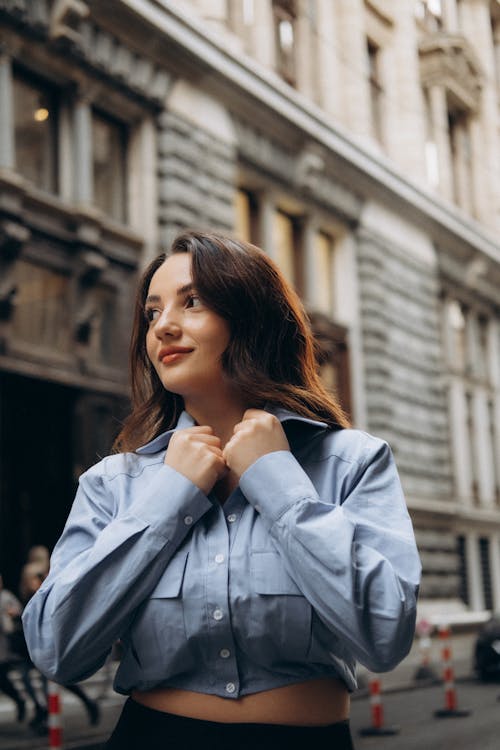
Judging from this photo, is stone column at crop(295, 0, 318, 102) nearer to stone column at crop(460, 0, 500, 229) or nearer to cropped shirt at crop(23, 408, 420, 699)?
stone column at crop(460, 0, 500, 229)

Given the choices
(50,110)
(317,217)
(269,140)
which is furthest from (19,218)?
(317,217)

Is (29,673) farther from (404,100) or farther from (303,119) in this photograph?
(404,100)

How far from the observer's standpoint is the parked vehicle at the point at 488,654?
611 inches

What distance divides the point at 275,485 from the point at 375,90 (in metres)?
24.6

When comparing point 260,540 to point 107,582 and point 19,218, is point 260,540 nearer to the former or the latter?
point 107,582

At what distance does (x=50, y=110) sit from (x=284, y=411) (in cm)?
1376

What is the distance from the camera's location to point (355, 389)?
22172 millimetres

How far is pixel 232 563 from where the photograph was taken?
Answer: 1.86 m

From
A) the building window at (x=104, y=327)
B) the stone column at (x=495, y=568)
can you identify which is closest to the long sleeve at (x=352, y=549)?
the building window at (x=104, y=327)

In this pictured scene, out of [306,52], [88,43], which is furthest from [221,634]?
[306,52]

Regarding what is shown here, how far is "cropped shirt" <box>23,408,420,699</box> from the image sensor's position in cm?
178

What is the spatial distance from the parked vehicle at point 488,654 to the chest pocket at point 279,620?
14382 millimetres

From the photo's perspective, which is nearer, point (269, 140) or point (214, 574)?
point (214, 574)

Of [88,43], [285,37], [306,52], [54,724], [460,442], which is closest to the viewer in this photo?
[54,724]
